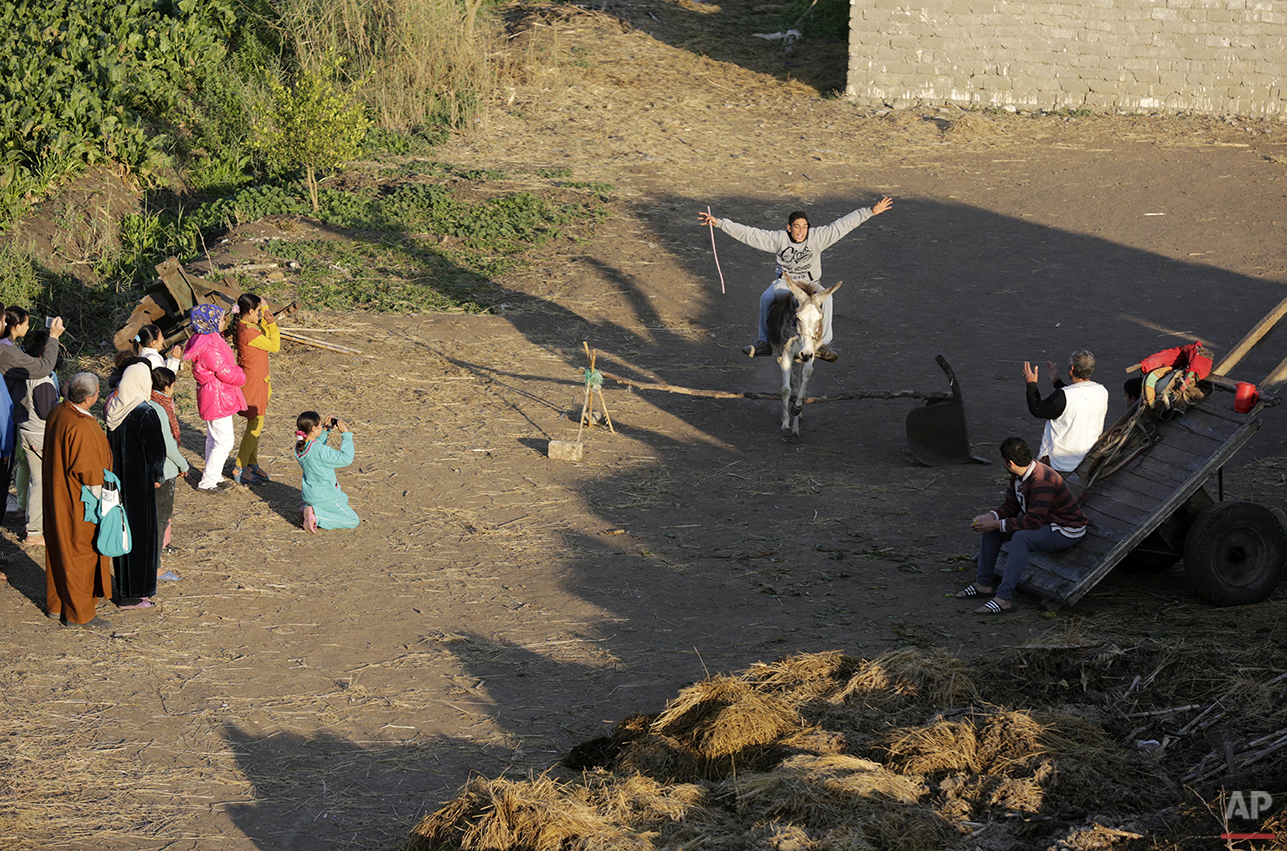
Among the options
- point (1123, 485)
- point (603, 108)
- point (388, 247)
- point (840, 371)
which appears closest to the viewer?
point (1123, 485)

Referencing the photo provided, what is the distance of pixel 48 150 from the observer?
1886cm

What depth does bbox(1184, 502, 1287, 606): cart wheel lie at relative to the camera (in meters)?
7.59

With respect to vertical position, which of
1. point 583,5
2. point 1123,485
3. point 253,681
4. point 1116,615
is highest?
point 583,5

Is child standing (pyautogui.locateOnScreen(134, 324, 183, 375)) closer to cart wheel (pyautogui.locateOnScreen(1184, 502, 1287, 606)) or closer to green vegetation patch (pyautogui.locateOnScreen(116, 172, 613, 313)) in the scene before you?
green vegetation patch (pyautogui.locateOnScreen(116, 172, 613, 313))

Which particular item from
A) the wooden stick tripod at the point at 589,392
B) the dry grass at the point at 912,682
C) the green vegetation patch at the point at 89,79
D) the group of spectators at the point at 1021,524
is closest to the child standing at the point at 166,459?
the wooden stick tripod at the point at 589,392

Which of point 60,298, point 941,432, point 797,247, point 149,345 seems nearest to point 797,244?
point 797,247

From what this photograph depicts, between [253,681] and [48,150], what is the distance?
15.3 meters

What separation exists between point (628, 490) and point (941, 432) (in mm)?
3135

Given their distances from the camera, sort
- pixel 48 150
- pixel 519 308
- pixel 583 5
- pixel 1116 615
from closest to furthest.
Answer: pixel 1116 615 < pixel 519 308 < pixel 48 150 < pixel 583 5

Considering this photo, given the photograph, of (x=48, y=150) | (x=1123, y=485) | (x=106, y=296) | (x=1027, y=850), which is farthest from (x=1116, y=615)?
(x=48, y=150)

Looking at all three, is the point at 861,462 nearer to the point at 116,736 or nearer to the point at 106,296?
the point at 116,736

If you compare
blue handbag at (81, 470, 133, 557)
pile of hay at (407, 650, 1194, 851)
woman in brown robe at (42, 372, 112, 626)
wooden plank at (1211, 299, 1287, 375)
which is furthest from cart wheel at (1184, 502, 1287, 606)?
woman in brown robe at (42, 372, 112, 626)

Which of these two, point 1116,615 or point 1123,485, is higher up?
point 1123,485

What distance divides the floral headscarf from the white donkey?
561 centimetres
